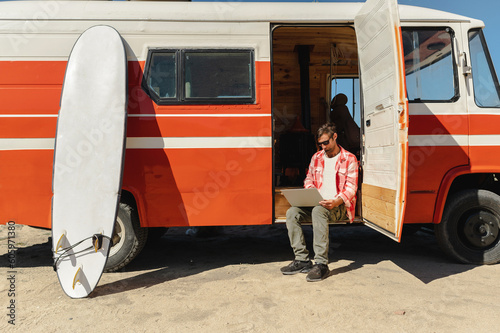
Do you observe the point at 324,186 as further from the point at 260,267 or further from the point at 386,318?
the point at 386,318

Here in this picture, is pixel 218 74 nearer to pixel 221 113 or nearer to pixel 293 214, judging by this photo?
pixel 221 113

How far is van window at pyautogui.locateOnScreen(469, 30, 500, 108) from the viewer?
397 cm

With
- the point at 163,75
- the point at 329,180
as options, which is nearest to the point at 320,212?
the point at 329,180

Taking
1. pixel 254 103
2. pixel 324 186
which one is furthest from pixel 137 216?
pixel 324 186

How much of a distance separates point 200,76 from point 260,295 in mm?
2388

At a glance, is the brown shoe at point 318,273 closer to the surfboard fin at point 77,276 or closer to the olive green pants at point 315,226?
the olive green pants at point 315,226

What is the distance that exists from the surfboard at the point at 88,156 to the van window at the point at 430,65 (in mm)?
3185

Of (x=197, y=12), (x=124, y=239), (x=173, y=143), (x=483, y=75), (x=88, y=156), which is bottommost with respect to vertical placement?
(x=124, y=239)

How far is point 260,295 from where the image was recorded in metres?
3.30

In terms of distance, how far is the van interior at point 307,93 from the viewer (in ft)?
19.1

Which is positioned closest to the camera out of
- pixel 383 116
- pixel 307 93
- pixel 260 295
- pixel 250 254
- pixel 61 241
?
pixel 260 295

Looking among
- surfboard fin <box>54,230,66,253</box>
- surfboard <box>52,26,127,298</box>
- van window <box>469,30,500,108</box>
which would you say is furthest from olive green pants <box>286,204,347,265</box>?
surfboard fin <box>54,230,66,253</box>

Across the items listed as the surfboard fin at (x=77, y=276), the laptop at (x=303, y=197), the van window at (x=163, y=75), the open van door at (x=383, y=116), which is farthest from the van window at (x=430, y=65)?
the surfboard fin at (x=77, y=276)

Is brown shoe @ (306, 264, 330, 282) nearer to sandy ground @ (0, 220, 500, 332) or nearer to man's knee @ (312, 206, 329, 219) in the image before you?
sandy ground @ (0, 220, 500, 332)
